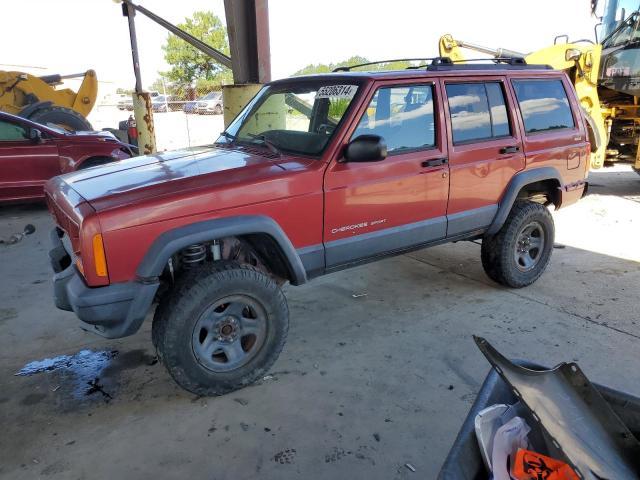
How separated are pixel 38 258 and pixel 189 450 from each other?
399cm

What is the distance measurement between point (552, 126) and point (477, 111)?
102cm

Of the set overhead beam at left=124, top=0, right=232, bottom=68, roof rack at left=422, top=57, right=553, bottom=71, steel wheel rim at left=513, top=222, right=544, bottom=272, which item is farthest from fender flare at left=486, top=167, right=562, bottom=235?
overhead beam at left=124, top=0, right=232, bottom=68

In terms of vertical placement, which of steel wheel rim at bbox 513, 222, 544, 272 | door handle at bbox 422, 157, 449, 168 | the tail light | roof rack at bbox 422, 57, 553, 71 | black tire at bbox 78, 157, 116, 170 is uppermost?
roof rack at bbox 422, 57, 553, 71

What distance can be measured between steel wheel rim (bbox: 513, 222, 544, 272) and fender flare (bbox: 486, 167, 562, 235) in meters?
0.34

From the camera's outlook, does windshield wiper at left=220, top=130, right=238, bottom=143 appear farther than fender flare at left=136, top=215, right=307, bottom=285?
Yes

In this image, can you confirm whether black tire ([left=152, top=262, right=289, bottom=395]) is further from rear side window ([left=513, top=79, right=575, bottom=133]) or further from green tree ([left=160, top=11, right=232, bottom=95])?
green tree ([left=160, top=11, right=232, bottom=95])

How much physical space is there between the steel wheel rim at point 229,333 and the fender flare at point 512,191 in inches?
92.0

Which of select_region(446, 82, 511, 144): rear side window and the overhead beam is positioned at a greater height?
the overhead beam

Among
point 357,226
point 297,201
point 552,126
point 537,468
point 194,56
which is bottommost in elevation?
point 537,468

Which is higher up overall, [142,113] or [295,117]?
[295,117]

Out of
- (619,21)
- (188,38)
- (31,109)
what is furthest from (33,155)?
(619,21)

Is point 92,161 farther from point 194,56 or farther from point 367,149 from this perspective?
point 194,56

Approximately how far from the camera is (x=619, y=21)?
848cm

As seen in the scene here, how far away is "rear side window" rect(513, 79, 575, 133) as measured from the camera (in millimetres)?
4359
